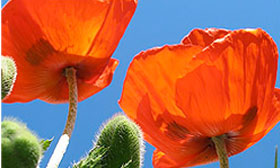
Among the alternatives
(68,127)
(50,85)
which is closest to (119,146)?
(68,127)

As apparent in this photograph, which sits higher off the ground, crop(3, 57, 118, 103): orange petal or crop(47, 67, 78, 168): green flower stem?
crop(3, 57, 118, 103): orange petal

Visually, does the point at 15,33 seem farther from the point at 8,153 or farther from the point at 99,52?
the point at 8,153

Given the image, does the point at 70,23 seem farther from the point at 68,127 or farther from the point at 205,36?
the point at 205,36

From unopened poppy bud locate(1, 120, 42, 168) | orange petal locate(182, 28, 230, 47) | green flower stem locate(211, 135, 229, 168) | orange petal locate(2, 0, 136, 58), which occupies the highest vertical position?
orange petal locate(182, 28, 230, 47)

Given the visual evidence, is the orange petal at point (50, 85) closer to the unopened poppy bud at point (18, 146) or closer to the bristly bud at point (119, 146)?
the bristly bud at point (119, 146)

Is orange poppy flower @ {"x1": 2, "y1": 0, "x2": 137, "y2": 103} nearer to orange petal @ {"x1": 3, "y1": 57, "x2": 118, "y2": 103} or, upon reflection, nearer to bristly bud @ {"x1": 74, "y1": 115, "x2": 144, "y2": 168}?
orange petal @ {"x1": 3, "y1": 57, "x2": 118, "y2": 103}

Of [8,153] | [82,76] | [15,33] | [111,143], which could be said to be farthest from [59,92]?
[8,153]

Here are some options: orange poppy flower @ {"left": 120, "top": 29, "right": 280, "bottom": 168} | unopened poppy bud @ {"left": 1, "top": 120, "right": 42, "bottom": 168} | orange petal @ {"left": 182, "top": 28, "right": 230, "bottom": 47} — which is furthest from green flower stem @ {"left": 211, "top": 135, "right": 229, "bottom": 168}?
unopened poppy bud @ {"left": 1, "top": 120, "right": 42, "bottom": 168}
